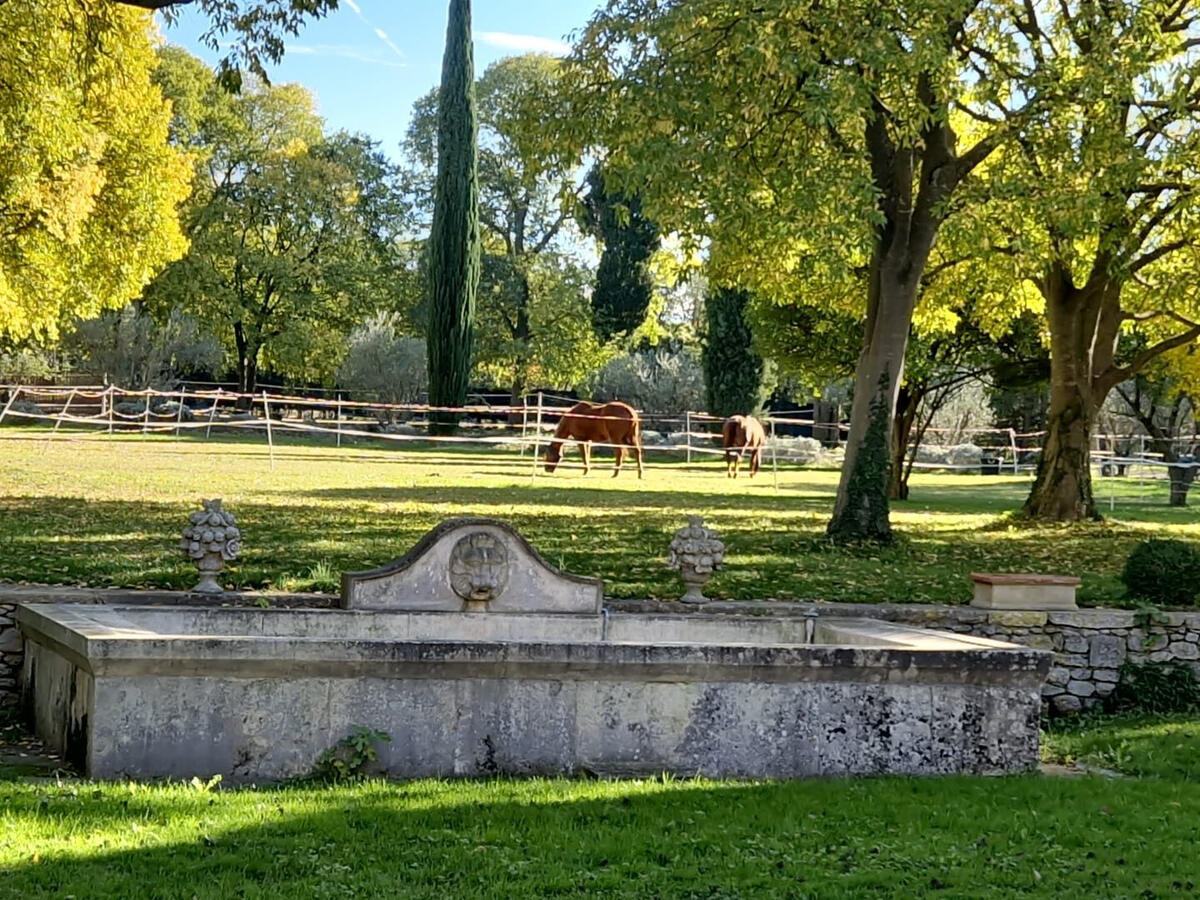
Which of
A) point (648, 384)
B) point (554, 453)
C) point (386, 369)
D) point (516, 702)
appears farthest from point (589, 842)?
point (386, 369)

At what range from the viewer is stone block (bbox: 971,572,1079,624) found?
34.3 feet

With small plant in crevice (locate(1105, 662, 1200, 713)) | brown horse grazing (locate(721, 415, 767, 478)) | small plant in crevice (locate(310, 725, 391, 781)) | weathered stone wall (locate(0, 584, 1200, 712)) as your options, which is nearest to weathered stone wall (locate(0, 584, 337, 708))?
small plant in crevice (locate(310, 725, 391, 781))

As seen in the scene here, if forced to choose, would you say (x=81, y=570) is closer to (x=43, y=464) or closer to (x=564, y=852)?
(x=564, y=852)

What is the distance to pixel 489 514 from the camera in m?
16.2

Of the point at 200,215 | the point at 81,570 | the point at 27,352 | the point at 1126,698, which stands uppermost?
the point at 200,215

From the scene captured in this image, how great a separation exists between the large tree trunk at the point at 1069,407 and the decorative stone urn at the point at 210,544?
13354mm

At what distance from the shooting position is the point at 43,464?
68.9 feet

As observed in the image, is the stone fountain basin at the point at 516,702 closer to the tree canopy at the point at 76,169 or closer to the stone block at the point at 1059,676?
the stone block at the point at 1059,676

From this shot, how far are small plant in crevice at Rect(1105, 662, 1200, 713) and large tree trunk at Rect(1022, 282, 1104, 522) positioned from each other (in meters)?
8.87

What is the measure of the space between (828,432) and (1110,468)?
9873 millimetres

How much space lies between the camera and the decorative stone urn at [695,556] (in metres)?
9.88

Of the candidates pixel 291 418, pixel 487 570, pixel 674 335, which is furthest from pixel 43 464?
pixel 674 335

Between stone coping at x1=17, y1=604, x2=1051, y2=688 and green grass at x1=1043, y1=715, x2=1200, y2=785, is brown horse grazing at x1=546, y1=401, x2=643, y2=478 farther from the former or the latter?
stone coping at x1=17, y1=604, x2=1051, y2=688

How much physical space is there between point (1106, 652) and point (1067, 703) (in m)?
0.51
